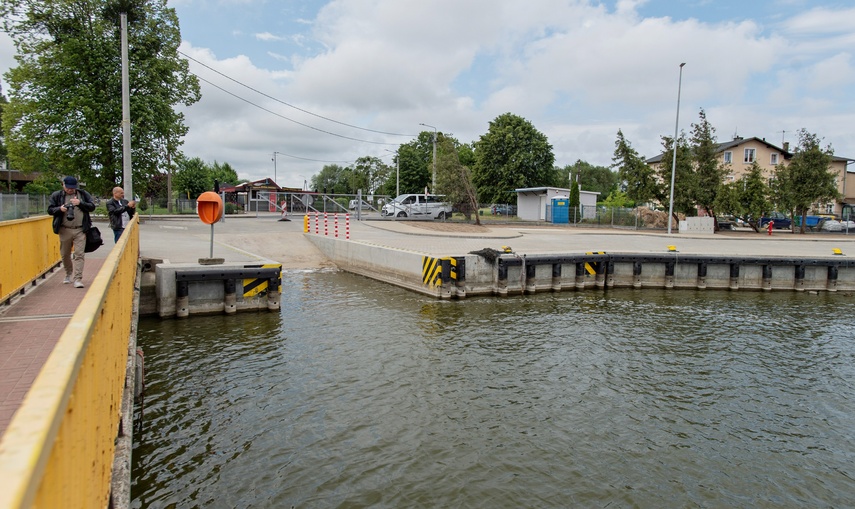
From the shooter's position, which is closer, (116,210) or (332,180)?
(116,210)

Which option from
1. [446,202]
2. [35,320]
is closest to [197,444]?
[35,320]

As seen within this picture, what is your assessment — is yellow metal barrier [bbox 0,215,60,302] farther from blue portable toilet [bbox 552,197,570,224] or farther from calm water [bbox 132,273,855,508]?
blue portable toilet [bbox 552,197,570,224]

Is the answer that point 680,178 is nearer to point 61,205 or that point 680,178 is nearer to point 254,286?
point 254,286

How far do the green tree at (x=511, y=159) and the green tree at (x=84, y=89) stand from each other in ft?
127

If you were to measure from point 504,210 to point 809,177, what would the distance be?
2585cm

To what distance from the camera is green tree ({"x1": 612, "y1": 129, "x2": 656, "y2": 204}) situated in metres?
40.4

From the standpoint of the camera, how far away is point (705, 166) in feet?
130

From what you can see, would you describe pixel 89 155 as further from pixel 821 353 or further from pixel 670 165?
pixel 670 165

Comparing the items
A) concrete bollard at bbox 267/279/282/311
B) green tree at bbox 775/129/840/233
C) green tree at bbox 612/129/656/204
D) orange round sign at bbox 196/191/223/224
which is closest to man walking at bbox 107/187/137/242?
orange round sign at bbox 196/191/223/224

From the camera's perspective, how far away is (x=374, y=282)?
17.2 metres

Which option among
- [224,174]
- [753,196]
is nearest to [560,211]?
[753,196]

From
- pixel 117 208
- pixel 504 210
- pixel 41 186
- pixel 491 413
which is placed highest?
pixel 41 186

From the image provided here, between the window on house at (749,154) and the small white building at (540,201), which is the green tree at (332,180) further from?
the window on house at (749,154)

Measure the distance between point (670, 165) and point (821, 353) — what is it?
32067 mm
